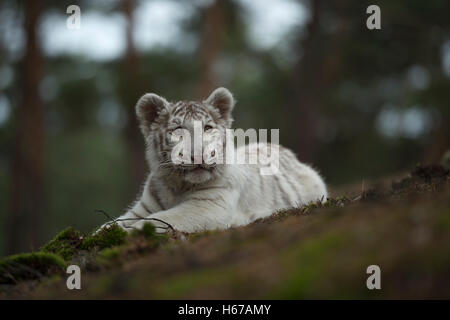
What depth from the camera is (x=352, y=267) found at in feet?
7.75

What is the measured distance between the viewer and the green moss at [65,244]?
4453 mm

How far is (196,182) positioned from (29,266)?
7.11ft

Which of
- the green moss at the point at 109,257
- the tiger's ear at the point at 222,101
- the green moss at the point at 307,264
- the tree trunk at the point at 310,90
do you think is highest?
the tree trunk at the point at 310,90

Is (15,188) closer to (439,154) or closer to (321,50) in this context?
(321,50)

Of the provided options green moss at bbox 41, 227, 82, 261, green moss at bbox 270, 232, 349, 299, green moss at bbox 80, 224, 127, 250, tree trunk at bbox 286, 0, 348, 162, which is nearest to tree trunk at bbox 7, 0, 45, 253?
tree trunk at bbox 286, 0, 348, 162

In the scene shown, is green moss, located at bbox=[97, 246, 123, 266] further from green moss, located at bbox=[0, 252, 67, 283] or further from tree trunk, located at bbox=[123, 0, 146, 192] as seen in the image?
tree trunk, located at bbox=[123, 0, 146, 192]

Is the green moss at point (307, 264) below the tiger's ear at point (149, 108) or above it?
below

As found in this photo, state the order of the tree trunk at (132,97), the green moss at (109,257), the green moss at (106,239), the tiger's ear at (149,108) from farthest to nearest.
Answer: the tree trunk at (132,97), the tiger's ear at (149,108), the green moss at (106,239), the green moss at (109,257)

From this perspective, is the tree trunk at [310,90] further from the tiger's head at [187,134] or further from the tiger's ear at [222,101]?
the tiger's head at [187,134]

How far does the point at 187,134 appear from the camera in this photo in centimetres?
555

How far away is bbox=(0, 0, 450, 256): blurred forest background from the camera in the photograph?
49.9 feet

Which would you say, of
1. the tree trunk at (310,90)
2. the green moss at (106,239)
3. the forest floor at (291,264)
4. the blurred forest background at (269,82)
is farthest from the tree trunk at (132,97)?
the forest floor at (291,264)

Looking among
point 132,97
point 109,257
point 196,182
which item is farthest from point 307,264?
point 132,97

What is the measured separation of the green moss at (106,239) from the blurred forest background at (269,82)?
8403mm
